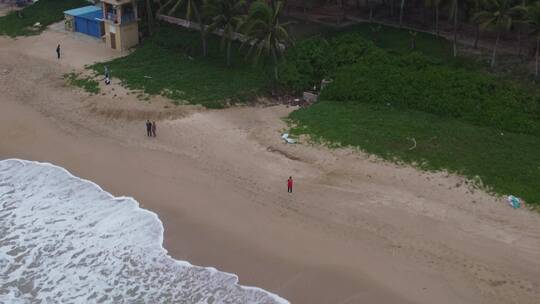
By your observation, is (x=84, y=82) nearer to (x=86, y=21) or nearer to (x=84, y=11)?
(x=86, y=21)

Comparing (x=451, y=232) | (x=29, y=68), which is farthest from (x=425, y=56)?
(x=29, y=68)

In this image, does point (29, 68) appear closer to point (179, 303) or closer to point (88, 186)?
point (88, 186)

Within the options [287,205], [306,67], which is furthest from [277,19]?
[287,205]

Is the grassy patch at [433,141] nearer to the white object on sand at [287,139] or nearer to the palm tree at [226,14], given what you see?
the white object on sand at [287,139]

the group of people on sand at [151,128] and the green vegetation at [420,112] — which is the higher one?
the green vegetation at [420,112]

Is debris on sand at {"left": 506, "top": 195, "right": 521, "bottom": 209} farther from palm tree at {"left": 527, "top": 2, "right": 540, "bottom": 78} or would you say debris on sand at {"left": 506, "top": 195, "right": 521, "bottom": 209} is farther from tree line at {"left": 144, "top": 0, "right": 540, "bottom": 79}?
tree line at {"left": 144, "top": 0, "right": 540, "bottom": 79}

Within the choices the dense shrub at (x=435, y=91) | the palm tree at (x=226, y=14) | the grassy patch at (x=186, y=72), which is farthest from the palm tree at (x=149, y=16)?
the dense shrub at (x=435, y=91)

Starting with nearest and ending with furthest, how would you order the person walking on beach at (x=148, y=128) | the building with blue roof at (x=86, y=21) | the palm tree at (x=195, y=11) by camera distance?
the person walking on beach at (x=148, y=128) → the palm tree at (x=195, y=11) → the building with blue roof at (x=86, y=21)
